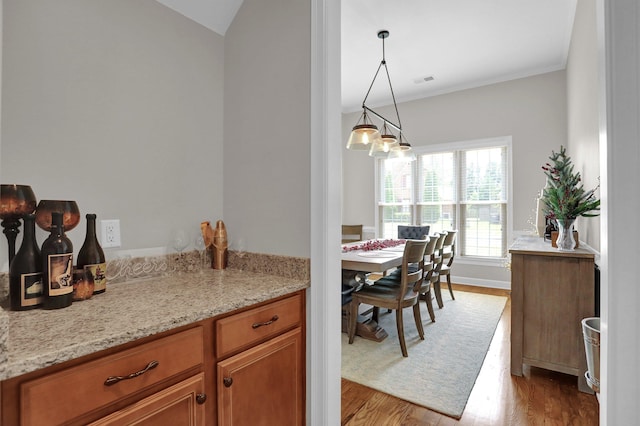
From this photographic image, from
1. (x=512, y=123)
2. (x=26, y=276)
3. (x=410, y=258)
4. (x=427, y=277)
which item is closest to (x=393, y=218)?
(x=512, y=123)

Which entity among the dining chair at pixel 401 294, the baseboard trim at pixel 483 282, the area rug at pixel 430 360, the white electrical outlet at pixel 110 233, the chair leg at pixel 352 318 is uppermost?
the white electrical outlet at pixel 110 233

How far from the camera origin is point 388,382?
221cm

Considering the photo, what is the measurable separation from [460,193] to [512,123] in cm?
127

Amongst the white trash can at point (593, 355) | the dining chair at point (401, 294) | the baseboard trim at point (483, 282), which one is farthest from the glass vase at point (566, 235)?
the baseboard trim at point (483, 282)

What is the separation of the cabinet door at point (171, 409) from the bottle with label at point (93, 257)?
52cm

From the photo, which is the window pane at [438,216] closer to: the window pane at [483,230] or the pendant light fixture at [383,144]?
the window pane at [483,230]

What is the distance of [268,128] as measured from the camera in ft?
5.27

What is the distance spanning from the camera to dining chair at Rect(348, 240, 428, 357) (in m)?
2.59

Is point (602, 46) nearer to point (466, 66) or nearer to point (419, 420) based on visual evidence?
point (419, 420)

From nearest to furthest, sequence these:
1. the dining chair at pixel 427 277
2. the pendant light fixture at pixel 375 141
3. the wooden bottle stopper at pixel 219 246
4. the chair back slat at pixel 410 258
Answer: the wooden bottle stopper at pixel 219 246 → the chair back slat at pixel 410 258 → the dining chair at pixel 427 277 → the pendant light fixture at pixel 375 141

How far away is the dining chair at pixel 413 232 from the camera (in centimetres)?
466

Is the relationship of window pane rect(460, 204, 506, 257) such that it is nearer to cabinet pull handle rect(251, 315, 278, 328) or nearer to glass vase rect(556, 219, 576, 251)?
glass vase rect(556, 219, 576, 251)

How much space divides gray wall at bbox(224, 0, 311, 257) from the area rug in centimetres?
137

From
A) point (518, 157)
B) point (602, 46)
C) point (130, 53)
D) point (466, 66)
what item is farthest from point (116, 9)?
point (518, 157)
